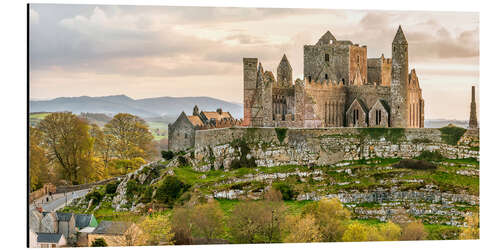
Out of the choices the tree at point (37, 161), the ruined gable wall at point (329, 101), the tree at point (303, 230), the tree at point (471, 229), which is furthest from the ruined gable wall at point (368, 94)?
the tree at point (37, 161)

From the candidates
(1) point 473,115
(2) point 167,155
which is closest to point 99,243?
(2) point 167,155

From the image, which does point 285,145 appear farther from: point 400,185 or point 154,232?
point 154,232

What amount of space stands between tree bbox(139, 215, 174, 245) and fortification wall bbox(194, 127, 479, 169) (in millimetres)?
8157

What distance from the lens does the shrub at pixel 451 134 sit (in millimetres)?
47594

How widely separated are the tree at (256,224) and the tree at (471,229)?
8.17 metres

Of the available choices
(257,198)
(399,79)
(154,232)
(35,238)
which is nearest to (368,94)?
(399,79)

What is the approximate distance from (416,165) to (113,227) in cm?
1511

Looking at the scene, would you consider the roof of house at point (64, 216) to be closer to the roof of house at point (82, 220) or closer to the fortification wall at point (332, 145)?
the roof of house at point (82, 220)

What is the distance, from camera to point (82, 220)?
4472cm

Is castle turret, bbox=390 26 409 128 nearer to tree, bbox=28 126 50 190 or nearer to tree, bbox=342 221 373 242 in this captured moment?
tree, bbox=342 221 373 242

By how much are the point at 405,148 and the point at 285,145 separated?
6.14 m

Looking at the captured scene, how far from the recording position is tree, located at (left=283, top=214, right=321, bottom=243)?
41.6 meters

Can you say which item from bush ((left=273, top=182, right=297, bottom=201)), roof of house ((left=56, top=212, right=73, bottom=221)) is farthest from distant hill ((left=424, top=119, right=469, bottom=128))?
roof of house ((left=56, top=212, right=73, bottom=221))

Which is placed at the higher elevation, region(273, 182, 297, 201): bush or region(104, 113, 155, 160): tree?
region(104, 113, 155, 160): tree
